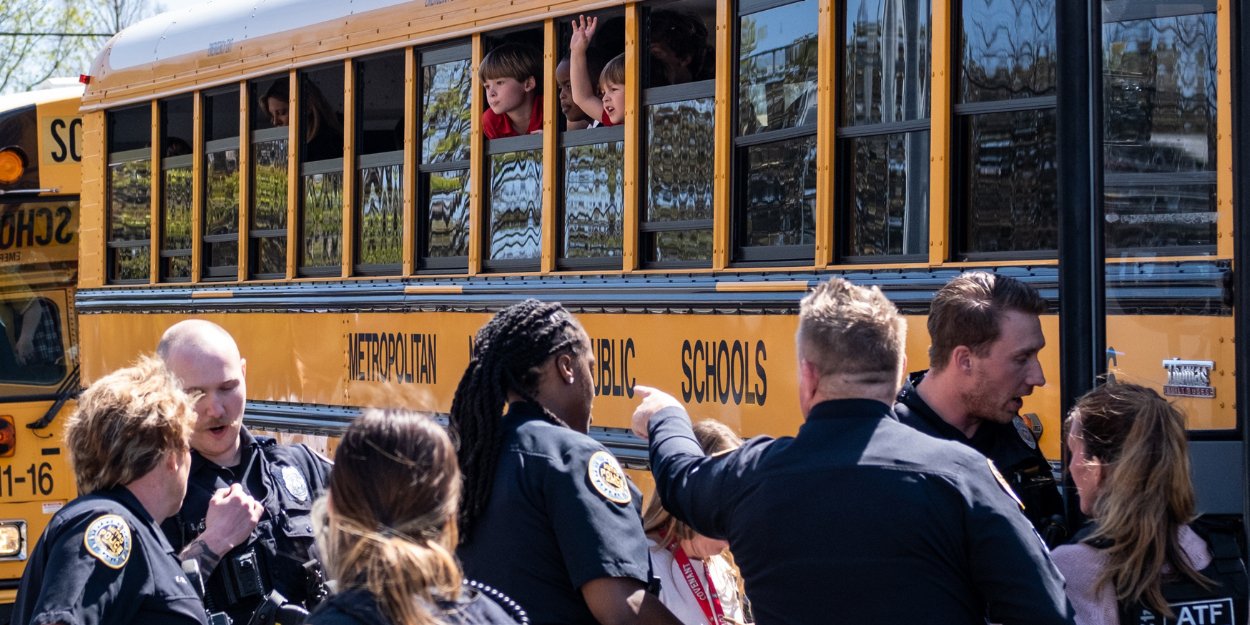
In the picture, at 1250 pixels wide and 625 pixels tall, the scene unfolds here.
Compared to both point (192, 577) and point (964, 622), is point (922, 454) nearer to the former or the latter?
point (964, 622)

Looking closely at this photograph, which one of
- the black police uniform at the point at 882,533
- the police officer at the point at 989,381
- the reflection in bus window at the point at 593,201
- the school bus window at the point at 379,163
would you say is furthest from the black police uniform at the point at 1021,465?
the school bus window at the point at 379,163

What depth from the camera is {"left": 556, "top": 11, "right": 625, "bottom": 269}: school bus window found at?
187 inches

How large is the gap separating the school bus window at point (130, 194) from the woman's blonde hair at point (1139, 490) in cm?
541

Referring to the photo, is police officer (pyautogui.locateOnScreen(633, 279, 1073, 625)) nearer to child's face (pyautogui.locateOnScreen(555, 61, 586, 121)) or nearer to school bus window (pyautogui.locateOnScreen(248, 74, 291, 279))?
child's face (pyautogui.locateOnScreen(555, 61, 586, 121))

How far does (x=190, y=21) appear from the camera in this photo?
22.9 feet

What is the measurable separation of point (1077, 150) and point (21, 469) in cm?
517

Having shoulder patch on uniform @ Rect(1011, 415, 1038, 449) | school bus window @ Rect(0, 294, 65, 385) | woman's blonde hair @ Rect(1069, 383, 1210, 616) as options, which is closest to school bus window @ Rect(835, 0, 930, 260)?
shoulder patch on uniform @ Rect(1011, 415, 1038, 449)

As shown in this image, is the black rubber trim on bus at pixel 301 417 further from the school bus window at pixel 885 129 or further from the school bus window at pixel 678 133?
the school bus window at pixel 885 129

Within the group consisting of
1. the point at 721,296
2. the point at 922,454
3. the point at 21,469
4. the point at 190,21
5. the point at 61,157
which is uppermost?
the point at 190,21

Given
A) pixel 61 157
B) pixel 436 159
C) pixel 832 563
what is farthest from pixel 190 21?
pixel 832 563

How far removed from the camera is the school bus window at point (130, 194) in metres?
7.25

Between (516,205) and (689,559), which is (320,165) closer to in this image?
(516,205)

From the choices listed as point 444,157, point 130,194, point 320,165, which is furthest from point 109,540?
point 130,194

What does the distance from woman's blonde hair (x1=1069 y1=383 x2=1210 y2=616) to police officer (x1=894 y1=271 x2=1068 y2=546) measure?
382 mm
